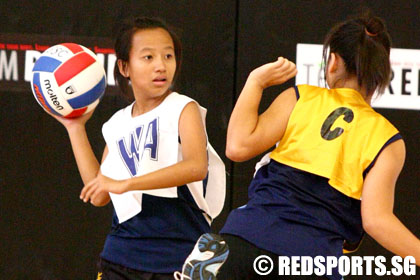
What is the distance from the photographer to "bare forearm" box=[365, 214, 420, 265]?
2.00 meters

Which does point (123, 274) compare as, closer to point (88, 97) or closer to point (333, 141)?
point (88, 97)

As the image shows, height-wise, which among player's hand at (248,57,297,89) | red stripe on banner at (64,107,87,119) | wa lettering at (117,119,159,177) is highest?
player's hand at (248,57,297,89)

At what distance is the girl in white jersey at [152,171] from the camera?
2613 millimetres

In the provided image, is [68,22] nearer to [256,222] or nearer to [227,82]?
[227,82]

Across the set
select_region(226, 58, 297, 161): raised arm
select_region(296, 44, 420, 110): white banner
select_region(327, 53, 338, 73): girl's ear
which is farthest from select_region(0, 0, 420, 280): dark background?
select_region(226, 58, 297, 161): raised arm

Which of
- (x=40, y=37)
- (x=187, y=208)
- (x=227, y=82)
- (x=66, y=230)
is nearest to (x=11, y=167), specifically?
(x=66, y=230)

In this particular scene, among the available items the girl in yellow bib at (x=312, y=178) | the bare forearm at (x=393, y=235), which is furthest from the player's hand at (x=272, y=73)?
the bare forearm at (x=393, y=235)

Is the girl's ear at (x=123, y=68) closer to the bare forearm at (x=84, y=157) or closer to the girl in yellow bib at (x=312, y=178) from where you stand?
the bare forearm at (x=84, y=157)

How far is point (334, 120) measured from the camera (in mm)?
2053

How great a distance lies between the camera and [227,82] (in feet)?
12.9

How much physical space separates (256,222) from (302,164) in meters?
0.21

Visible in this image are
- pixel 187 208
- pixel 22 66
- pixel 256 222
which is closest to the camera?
pixel 256 222

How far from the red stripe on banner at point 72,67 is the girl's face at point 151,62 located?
0.17 meters

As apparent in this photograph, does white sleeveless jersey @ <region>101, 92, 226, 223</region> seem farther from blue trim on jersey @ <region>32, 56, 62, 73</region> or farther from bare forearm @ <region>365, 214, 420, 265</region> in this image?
bare forearm @ <region>365, 214, 420, 265</region>
